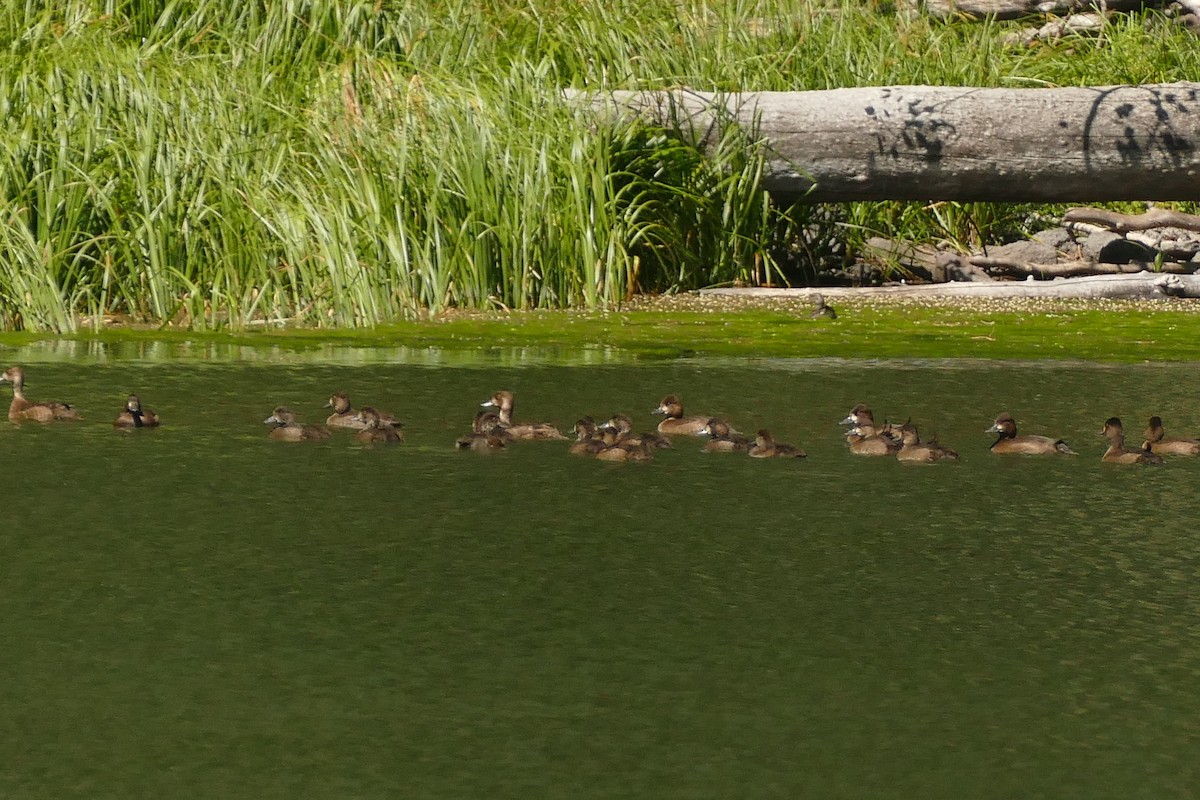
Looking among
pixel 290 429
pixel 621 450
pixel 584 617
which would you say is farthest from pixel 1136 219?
pixel 584 617

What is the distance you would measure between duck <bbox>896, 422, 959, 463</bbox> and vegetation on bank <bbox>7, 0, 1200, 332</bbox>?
446cm

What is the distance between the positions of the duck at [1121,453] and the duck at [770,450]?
3.58ft

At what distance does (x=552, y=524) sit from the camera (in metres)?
5.64

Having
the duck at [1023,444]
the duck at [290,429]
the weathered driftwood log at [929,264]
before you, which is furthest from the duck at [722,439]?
the weathered driftwood log at [929,264]

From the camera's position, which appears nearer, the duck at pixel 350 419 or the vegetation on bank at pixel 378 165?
Result: the duck at pixel 350 419

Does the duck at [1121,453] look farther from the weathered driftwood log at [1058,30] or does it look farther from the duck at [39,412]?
the weathered driftwood log at [1058,30]

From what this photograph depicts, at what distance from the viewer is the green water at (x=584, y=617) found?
3.44 m

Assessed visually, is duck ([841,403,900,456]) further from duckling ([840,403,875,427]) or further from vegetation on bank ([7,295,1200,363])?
vegetation on bank ([7,295,1200,363])

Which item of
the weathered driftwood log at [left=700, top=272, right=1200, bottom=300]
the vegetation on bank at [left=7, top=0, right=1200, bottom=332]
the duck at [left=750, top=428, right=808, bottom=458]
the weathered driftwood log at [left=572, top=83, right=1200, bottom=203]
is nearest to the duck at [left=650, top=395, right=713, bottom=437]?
the duck at [left=750, top=428, right=808, bottom=458]

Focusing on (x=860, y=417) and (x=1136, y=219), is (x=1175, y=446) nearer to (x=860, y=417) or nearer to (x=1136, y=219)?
(x=860, y=417)

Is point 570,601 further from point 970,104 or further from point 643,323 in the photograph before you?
point 970,104

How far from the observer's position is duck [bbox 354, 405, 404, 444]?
696 cm

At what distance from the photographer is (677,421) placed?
7305 millimetres

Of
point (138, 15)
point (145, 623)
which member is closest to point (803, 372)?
point (145, 623)
